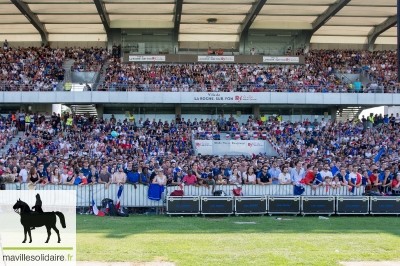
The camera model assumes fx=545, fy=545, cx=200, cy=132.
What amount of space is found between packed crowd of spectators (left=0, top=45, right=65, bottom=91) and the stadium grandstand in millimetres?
134

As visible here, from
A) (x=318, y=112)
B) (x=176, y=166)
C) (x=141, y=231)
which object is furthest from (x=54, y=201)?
(x=318, y=112)

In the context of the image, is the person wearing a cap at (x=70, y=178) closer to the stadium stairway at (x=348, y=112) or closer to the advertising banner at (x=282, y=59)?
the stadium stairway at (x=348, y=112)

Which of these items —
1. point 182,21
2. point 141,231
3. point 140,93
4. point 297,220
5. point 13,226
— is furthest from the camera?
point 182,21

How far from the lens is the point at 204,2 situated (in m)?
43.0

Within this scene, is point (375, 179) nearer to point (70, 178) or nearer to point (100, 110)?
point (70, 178)

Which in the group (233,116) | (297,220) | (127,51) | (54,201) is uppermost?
(127,51)

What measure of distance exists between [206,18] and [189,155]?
779 inches

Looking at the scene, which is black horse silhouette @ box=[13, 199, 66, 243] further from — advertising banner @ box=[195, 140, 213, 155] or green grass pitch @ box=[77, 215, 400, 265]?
advertising banner @ box=[195, 140, 213, 155]

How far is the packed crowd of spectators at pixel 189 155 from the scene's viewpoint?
18.9 meters

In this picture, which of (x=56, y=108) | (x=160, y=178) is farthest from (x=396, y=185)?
(x=56, y=108)

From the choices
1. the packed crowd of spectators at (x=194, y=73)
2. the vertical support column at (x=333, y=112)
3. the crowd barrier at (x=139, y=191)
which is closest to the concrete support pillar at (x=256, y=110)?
the packed crowd of spectators at (x=194, y=73)

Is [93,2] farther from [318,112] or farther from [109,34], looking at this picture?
[318,112]

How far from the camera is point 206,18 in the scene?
4803 cm

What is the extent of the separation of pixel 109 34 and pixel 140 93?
1093 centimetres
